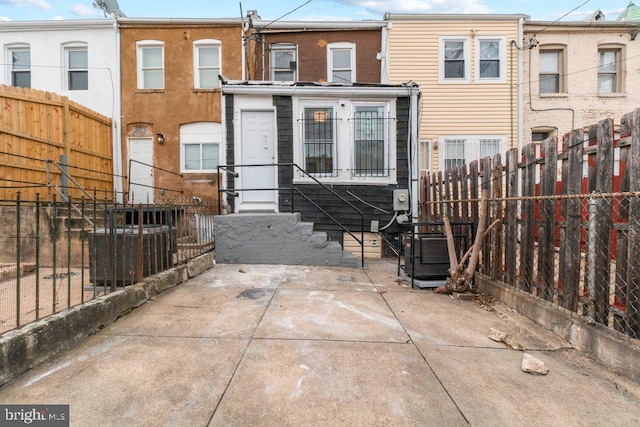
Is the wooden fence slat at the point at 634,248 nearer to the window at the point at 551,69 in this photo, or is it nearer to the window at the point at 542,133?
the window at the point at 542,133

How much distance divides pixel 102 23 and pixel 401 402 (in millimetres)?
12656

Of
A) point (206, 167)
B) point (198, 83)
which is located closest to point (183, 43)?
point (198, 83)

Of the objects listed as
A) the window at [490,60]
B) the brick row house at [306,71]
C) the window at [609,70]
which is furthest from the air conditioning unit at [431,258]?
the window at [609,70]

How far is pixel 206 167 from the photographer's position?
1005 cm

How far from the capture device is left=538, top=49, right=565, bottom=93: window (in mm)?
10281

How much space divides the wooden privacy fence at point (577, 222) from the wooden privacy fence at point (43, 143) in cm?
754

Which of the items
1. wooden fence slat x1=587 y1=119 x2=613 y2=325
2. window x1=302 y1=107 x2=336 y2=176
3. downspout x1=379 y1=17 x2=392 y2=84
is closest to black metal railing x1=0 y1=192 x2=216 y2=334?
window x1=302 y1=107 x2=336 y2=176

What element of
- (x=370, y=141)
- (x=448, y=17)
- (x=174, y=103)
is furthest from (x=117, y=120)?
(x=448, y=17)

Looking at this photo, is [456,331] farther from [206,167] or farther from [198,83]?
[198,83]

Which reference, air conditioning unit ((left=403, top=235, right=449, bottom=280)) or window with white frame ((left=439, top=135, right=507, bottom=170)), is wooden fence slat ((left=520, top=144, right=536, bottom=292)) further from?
window with white frame ((left=439, top=135, right=507, bottom=170))

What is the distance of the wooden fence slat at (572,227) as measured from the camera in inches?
114

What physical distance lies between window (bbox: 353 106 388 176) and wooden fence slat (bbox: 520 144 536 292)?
14.2 ft

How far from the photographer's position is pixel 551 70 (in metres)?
10.3

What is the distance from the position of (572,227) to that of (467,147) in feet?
24.6
